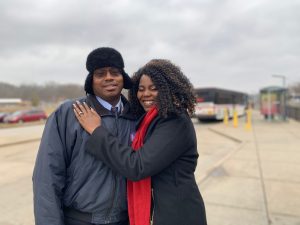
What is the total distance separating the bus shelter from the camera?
74.9 ft

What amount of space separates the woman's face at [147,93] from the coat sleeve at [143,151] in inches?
8.0

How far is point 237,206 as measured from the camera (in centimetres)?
443

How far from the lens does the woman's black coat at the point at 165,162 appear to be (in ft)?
5.34

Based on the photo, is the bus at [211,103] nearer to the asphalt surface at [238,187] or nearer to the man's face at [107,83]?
the asphalt surface at [238,187]

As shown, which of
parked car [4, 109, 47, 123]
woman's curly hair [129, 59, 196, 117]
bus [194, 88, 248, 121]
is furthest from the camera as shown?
parked car [4, 109, 47, 123]

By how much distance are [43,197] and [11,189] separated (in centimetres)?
444

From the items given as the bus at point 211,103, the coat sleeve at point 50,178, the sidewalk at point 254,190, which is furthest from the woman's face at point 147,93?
the bus at point 211,103

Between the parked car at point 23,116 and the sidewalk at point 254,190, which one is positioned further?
the parked car at point 23,116

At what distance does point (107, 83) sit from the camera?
1.85 metres

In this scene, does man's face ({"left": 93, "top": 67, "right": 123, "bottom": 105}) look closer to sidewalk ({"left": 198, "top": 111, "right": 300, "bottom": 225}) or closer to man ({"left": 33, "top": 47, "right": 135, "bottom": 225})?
man ({"left": 33, "top": 47, "right": 135, "bottom": 225})

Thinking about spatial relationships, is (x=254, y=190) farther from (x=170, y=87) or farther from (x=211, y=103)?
(x=211, y=103)

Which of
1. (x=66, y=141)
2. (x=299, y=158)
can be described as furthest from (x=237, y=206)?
(x=299, y=158)

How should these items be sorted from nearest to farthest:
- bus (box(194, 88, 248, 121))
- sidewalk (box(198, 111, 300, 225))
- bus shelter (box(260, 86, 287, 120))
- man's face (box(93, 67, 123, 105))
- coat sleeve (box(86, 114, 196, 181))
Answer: coat sleeve (box(86, 114, 196, 181))
man's face (box(93, 67, 123, 105))
sidewalk (box(198, 111, 300, 225))
bus shelter (box(260, 86, 287, 120))
bus (box(194, 88, 248, 121))

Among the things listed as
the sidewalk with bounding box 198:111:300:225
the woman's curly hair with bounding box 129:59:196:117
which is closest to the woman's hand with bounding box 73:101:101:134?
the woman's curly hair with bounding box 129:59:196:117
